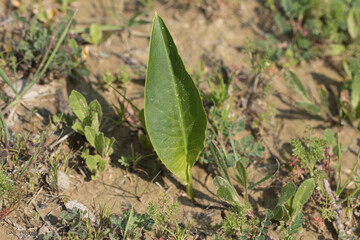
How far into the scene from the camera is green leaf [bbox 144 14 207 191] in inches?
79.1

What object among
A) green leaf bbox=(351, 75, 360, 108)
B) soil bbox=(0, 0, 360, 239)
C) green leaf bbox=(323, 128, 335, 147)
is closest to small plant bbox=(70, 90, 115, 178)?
soil bbox=(0, 0, 360, 239)

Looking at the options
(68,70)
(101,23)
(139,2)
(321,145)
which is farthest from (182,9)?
(321,145)

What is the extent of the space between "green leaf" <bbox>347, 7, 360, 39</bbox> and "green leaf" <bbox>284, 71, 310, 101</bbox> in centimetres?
88

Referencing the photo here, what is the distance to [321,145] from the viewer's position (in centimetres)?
250

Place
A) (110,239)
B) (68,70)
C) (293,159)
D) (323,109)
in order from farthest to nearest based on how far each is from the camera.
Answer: (323,109) < (68,70) < (293,159) < (110,239)

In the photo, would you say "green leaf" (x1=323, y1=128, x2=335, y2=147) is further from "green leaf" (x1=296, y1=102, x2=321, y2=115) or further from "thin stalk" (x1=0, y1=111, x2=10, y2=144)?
"thin stalk" (x1=0, y1=111, x2=10, y2=144)

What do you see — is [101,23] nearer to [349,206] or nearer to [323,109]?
[323,109]

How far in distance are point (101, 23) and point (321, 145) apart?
7.15ft

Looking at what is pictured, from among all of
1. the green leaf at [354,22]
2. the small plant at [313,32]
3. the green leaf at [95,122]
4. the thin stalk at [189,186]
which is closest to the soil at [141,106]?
the thin stalk at [189,186]

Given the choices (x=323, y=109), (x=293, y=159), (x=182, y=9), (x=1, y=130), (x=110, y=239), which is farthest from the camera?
(x=182, y=9)

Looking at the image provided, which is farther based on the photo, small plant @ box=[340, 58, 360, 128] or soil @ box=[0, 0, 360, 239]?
small plant @ box=[340, 58, 360, 128]

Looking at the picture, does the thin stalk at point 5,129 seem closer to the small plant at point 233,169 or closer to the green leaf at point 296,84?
the small plant at point 233,169

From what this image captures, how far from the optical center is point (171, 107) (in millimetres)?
2156

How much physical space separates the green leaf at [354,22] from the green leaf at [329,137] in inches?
48.9
